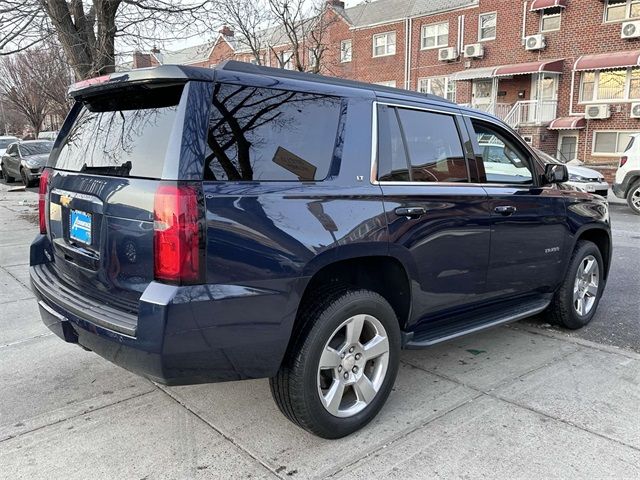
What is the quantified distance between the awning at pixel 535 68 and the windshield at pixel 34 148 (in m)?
18.4

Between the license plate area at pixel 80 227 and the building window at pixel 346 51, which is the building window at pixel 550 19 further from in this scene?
the license plate area at pixel 80 227

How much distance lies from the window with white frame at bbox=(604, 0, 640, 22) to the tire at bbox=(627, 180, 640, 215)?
38.1 ft

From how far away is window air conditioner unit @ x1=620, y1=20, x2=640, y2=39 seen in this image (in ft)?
64.6

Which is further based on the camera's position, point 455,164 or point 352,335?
point 455,164

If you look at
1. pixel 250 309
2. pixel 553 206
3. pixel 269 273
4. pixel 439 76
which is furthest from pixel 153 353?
pixel 439 76

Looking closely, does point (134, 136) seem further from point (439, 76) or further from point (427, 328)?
point (439, 76)

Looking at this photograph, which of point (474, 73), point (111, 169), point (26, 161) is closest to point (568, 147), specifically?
point (474, 73)

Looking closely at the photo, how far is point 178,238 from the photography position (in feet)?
7.74

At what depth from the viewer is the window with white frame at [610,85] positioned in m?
20.6

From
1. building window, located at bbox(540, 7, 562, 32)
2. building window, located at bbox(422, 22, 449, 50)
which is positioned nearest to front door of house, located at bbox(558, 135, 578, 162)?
building window, located at bbox(540, 7, 562, 32)

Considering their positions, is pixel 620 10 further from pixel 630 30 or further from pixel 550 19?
pixel 550 19

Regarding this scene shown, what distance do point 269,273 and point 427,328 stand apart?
145cm

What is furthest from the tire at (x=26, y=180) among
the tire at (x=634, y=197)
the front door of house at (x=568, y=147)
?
the front door of house at (x=568, y=147)

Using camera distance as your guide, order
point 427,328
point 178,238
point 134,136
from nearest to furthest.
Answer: point 178,238 → point 134,136 → point 427,328
